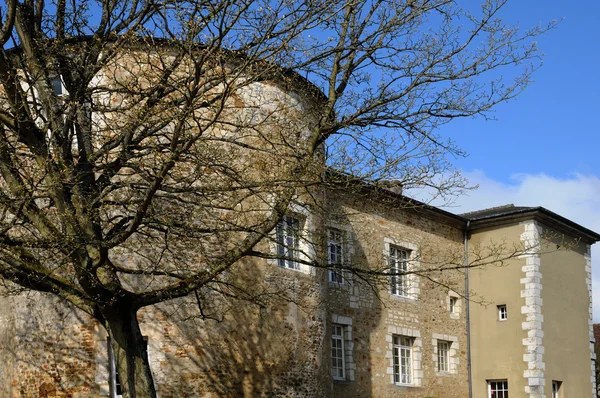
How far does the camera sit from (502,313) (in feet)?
68.0

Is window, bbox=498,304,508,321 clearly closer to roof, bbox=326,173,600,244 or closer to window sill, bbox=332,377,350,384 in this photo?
roof, bbox=326,173,600,244

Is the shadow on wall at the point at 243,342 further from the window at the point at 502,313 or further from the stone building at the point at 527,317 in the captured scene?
the window at the point at 502,313

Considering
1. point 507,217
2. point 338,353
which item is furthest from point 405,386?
point 507,217

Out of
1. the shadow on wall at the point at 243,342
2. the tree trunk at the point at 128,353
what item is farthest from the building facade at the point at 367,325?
the tree trunk at the point at 128,353

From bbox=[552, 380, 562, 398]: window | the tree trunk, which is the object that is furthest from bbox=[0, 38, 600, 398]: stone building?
the tree trunk

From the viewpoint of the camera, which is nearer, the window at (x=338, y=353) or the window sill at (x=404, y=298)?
the window at (x=338, y=353)

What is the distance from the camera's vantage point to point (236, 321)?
41.7 ft

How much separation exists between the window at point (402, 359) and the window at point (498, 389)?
299 centimetres

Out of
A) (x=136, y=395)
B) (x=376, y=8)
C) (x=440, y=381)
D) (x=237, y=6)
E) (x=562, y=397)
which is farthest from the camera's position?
(x=562, y=397)

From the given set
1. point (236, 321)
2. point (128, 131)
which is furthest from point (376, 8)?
point (236, 321)

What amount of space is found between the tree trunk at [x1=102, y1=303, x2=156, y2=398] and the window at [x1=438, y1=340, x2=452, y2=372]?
38.6 feet

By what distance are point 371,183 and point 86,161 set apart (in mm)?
3266

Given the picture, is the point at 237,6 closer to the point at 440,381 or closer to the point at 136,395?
the point at 136,395

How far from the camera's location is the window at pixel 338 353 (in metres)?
16.3
